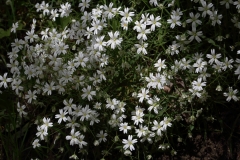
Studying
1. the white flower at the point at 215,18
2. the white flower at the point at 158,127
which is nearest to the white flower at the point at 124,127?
the white flower at the point at 158,127

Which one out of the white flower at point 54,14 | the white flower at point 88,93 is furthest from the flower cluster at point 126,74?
the white flower at point 54,14

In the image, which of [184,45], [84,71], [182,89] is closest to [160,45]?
[184,45]

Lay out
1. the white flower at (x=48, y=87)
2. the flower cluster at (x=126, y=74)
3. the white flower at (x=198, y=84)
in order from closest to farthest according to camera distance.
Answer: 1. the white flower at (x=198, y=84)
2. the flower cluster at (x=126, y=74)
3. the white flower at (x=48, y=87)

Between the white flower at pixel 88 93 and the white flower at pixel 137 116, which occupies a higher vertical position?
the white flower at pixel 88 93

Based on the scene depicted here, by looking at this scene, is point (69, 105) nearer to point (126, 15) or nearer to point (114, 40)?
point (114, 40)

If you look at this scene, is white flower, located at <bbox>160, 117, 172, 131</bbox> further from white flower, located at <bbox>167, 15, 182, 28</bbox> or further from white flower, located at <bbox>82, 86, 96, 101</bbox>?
white flower, located at <bbox>167, 15, 182, 28</bbox>

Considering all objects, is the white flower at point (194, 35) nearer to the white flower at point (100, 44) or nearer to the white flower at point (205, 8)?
the white flower at point (205, 8)

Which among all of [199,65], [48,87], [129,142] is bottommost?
[129,142]

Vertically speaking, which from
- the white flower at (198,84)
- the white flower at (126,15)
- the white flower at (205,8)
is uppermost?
the white flower at (205,8)

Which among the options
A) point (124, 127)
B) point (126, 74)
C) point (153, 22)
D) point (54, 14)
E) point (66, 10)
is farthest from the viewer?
point (54, 14)

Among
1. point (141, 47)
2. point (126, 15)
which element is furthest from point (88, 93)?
point (126, 15)

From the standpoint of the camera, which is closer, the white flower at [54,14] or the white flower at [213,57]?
the white flower at [213,57]

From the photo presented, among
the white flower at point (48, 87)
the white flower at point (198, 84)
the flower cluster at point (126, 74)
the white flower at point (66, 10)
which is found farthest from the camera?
the white flower at point (66, 10)

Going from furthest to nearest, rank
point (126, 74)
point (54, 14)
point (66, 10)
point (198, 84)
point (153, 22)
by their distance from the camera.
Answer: point (54, 14)
point (66, 10)
point (126, 74)
point (153, 22)
point (198, 84)
